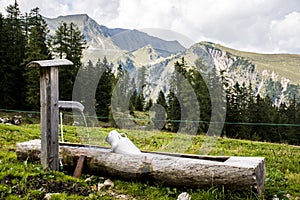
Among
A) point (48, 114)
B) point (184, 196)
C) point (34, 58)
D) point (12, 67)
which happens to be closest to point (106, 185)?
point (184, 196)

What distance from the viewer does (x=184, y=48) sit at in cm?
752

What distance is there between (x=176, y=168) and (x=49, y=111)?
238cm

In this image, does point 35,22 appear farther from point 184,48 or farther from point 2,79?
point 184,48

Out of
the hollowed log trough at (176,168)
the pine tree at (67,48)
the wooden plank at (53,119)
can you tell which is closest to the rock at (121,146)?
the hollowed log trough at (176,168)

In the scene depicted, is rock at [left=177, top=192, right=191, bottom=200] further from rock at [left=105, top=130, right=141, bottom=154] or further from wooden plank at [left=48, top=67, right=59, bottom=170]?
wooden plank at [left=48, top=67, right=59, bottom=170]

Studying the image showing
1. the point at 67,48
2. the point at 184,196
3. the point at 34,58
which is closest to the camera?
the point at 184,196

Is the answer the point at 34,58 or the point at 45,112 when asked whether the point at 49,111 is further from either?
the point at 34,58

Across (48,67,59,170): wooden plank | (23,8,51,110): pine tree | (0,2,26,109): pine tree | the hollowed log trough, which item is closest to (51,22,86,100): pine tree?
(23,8,51,110): pine tree

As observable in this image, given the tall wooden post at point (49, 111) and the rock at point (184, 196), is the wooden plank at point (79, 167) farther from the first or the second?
the rock at point (184, 196)

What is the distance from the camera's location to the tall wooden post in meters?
5.39

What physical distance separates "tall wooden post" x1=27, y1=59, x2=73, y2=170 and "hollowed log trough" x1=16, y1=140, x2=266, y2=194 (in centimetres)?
38

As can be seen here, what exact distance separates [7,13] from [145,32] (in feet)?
116

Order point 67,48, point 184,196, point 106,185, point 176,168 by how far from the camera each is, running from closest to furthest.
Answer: point 184,196, point 176,168, point 106,185, point 67,48

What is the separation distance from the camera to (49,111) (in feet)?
17.7
